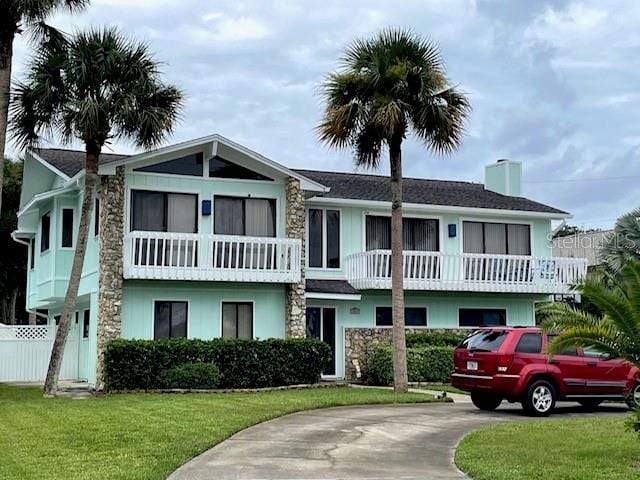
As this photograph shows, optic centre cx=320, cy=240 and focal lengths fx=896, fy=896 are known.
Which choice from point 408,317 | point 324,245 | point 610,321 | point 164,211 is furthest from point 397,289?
point 610,321

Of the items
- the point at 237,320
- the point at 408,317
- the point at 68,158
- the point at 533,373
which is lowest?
the point at 533,373

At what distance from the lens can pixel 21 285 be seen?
44531 millimetres

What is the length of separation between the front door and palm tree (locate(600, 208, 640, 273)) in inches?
323

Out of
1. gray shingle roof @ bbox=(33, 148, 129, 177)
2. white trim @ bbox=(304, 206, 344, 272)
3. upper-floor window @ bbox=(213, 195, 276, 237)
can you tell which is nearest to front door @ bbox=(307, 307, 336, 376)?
white trim @ bbox=(304, 206, 344, 272)

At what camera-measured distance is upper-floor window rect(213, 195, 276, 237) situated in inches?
1003

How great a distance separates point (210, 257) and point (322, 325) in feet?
15.6

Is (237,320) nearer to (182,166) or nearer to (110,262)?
(110,262)

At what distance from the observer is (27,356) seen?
28.0 m

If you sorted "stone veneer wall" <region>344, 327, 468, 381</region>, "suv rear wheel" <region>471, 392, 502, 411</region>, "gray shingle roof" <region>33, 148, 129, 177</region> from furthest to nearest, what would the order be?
"stone veneer wall" <region>344, 327, 468, 381</region> < "gray shingle roof" <region>33, 148, 129, 177</region> < "suv rear wheel" <region>471, 392, 502, 411</region>

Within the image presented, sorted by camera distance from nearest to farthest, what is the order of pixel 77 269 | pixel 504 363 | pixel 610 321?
pixel 610 321
pixel 504 363
pixel 77 269

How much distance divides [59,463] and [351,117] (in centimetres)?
1236

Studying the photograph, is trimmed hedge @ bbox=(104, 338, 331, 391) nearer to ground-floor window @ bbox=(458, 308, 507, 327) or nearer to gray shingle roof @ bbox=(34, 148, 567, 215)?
gray shingle roof @ bbox=(34, 148, 567, 215)

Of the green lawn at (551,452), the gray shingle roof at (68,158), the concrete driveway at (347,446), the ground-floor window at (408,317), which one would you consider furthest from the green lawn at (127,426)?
the gray shingle roof at (68,158)

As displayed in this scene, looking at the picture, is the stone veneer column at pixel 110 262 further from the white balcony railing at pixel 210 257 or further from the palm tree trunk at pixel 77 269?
the palm tree trunk at pixel 77 269
